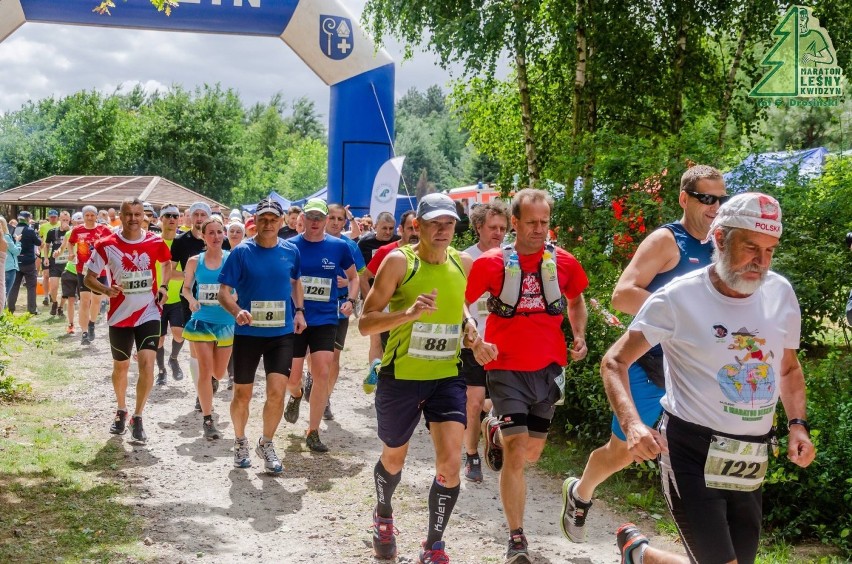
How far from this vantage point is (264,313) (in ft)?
23.0

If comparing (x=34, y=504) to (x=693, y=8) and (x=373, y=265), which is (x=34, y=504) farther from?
(x=693, y=8)

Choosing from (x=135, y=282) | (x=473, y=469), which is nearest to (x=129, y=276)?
(x=135, y=282)

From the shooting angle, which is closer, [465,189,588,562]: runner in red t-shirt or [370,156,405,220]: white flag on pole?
[465,189,588,562]: runner in red t-shirt

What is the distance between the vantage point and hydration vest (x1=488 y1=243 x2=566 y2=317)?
210 inches

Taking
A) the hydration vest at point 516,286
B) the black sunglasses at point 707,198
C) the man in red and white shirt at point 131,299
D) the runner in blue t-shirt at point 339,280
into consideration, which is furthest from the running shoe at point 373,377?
the man in red and white shirt at point 131,299

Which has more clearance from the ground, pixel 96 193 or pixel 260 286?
pixel 96 193

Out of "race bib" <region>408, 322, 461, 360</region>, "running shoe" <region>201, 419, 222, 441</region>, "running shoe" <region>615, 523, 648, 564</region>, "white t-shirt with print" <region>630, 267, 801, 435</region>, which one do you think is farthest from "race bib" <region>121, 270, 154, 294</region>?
"white t-shirt with print" <region>630, 267, 801, 435</region>

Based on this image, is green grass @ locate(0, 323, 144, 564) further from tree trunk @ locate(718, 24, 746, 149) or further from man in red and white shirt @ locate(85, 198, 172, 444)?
tree trunk @ locate(718, 24, 746, 149)

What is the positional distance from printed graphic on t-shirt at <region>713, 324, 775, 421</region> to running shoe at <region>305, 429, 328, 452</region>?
510 cm

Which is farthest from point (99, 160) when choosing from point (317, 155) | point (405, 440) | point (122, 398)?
point (405, 440)

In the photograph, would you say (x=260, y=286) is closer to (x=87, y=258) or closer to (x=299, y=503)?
(x=299, y=503)

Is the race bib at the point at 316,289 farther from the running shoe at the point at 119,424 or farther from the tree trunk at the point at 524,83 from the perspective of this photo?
the tree trunk at the point at 524,83

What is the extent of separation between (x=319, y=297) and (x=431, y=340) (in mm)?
3113

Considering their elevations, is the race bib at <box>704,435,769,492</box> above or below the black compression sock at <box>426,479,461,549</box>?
above
